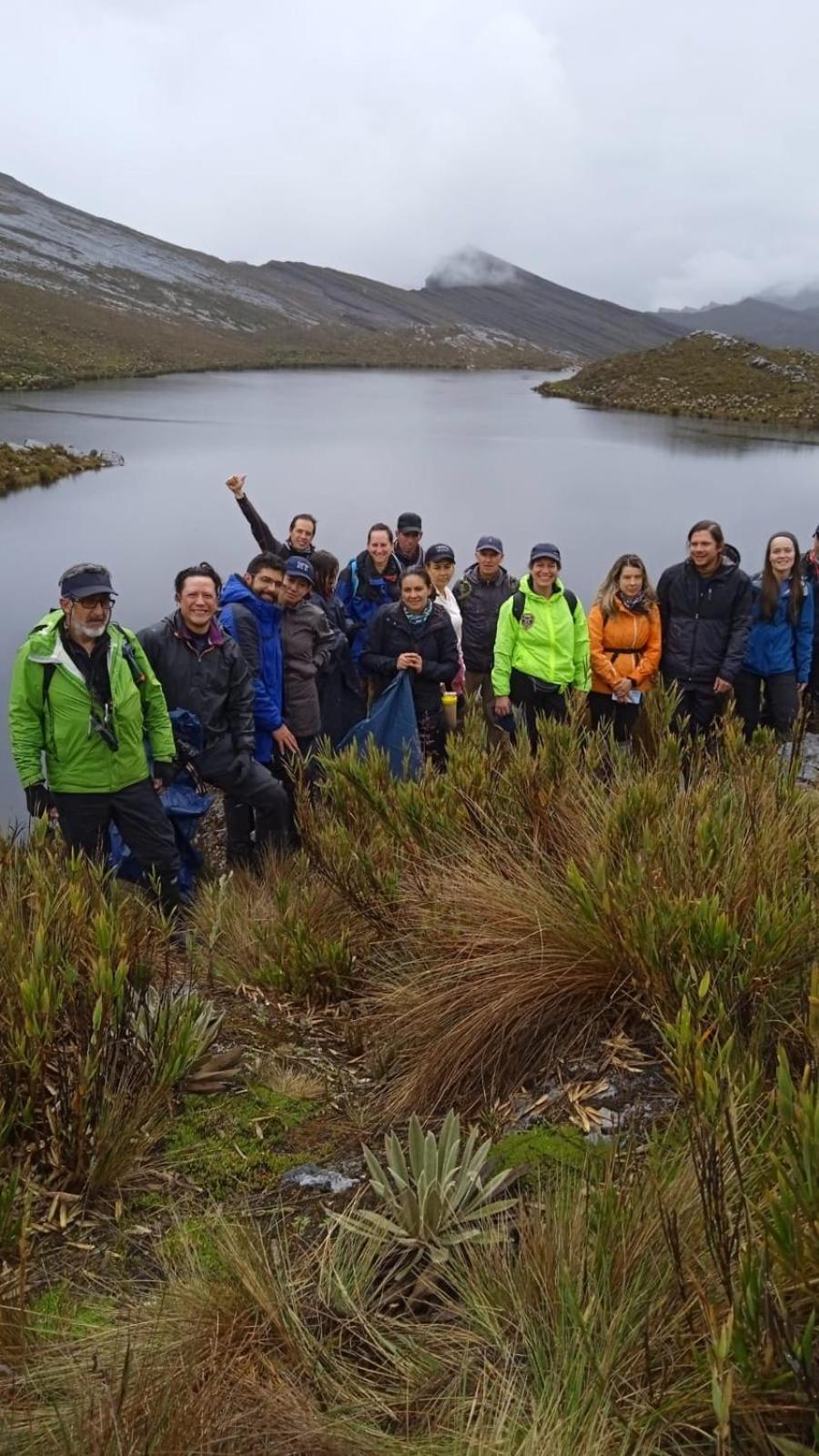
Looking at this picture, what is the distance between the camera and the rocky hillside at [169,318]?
231ft

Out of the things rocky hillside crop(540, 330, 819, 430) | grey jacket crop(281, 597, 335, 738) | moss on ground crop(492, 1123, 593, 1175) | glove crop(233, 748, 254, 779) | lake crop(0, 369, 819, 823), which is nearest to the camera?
moss on ground crop(492, 1123, 593, 1175)

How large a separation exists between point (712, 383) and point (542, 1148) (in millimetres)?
52862

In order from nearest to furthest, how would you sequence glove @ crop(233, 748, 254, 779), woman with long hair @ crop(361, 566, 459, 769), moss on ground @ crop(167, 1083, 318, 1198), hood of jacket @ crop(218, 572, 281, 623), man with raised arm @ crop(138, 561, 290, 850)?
moss on ground @ crop(167, 1083, 318, 1198) < man with raised arm @ crop(138, 561, 290, 850) < glove @ crop(233, 748, 254, 779) < hood of jacket @ crop(218, 572, 281, 623) < woman with long hair @ crop(361, 566, 459, 769)

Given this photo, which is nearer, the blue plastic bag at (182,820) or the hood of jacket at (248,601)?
the blue plastic bag at (182,820)

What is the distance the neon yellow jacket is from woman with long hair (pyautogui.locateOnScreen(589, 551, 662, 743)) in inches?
3.9

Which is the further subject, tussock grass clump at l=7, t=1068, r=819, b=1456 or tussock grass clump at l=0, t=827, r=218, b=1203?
tussock grass clump at l=0, t=827, r=218, b=1203

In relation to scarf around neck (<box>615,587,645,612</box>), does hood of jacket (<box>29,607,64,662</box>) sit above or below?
below

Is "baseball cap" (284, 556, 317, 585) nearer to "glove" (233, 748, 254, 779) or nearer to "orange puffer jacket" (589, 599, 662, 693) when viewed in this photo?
"glove" (233, 748, 254, 779)

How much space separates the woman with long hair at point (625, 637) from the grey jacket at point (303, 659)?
5.48ft

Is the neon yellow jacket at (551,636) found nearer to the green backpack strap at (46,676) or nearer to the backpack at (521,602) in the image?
the backpack at (521,602)

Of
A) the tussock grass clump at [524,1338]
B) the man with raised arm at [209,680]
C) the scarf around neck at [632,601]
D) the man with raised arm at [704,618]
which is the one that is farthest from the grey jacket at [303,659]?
the tussock grass clump at [524,1338]

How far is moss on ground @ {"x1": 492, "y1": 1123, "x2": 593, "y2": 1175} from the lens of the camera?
2.08 meters

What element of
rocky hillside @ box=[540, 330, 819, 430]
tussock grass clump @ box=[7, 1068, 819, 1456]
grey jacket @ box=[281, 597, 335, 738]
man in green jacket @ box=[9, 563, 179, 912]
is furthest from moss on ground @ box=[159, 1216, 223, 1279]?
rocky hillside @ box=[540, 330, 819, 430]

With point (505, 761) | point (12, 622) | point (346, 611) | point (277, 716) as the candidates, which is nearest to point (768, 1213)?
point (505, 761)
